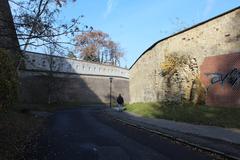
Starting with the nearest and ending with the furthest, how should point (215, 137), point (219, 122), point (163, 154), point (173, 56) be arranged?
point (163, 154)
point (215, 137)
point (219, 122)
point (173, 56)

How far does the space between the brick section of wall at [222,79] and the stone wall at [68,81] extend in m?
26.4

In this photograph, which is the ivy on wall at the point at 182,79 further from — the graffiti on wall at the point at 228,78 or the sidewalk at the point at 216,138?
the sidewalk at the point at 216,138

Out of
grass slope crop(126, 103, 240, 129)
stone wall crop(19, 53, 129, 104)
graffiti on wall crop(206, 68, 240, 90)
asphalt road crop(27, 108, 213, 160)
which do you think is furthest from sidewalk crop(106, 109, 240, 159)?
stone wall crop(19, 53, 129, 104)

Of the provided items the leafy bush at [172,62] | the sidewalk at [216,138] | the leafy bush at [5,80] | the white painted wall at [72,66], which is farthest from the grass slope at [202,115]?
the white painted wall at [72,66]

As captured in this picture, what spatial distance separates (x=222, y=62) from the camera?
800 inches

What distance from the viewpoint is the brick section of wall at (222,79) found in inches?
752

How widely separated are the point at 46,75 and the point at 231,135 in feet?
128

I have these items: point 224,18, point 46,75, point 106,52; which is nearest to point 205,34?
point 224,18

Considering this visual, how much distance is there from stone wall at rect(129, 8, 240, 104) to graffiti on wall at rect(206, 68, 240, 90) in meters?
1.24

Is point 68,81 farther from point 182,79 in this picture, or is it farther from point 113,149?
point 113,149

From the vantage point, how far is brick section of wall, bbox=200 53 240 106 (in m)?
19.1

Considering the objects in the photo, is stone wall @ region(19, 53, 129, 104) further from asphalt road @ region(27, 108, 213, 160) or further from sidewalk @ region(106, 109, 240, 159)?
asphalt road @ region(27, 108, 213, 160)

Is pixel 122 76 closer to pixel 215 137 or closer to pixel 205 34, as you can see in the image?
pixel 205 34

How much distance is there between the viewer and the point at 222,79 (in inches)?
795
